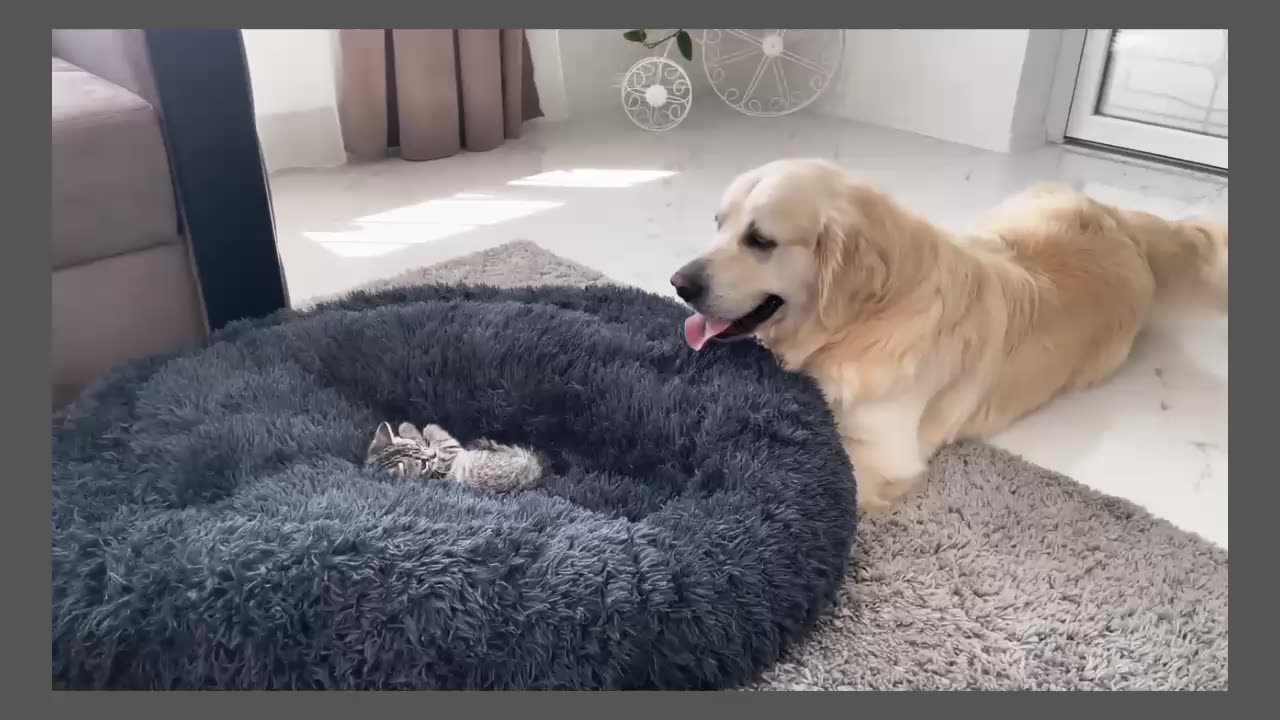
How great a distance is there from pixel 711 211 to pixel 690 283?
1.50 metres

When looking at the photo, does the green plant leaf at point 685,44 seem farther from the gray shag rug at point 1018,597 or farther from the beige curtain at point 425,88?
the gray shag rug at point 1018,597

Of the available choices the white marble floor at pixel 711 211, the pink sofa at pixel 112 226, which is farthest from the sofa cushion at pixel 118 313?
the white marble floor at pixel 711 211

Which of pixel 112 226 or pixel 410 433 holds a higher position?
pixel 112 226

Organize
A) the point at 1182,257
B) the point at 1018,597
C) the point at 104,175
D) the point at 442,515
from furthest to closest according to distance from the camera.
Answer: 1. the point at 1182,257
2. the point at 104,175
3. the point at 1018,597
4. the point at 442,515

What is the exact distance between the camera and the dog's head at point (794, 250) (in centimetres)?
141

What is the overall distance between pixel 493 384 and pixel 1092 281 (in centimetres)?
120

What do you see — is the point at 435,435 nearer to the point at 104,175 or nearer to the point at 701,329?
the point at 701,329

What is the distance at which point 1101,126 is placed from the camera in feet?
11.5

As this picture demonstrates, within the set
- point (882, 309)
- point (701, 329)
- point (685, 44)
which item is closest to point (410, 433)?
point (701, 329)

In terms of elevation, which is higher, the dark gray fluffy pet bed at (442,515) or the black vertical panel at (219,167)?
the black vertical panel at (219,167)

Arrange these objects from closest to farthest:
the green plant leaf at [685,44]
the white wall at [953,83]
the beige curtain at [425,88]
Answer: the beige curtain at [425,88]
the white wall at [953,83]
the green plant leaf at [685,44]

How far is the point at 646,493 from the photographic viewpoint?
53.9 inches

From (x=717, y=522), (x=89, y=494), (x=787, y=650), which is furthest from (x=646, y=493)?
(x=89, y=494)

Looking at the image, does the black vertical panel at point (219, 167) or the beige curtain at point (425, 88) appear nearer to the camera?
the black vertical panel at point (219, 167)
